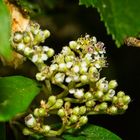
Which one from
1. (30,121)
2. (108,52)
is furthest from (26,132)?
(108,52)

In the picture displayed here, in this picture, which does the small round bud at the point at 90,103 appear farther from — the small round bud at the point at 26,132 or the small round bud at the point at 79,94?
the small round bud at the point at 26,132

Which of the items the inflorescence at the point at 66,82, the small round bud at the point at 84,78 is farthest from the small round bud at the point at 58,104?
the small round bud at the point at 84,78

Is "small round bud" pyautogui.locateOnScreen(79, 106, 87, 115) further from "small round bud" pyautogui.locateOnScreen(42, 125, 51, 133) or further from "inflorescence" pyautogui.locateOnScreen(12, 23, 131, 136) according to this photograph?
"small round bud" pyautogui.locateOnScreen(42, 125, 51, 133)

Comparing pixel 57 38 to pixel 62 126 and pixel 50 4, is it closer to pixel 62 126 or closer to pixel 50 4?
pixel 50 4

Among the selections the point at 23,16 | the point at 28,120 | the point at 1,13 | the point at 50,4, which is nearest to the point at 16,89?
the point at 28,120

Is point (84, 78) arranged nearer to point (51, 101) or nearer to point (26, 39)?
point (51, 101)

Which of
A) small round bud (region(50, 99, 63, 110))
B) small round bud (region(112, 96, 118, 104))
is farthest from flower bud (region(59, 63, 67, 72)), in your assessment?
small round bud (region(112, 96, 118, 104))

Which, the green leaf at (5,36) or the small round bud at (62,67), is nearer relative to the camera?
the green leaf at (5,36)
